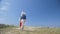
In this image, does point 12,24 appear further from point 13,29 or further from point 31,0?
point 31,0

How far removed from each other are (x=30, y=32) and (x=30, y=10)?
0.31 metres

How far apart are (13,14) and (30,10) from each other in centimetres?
25

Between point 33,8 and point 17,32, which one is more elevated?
point 33,8

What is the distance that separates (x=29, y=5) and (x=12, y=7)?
0.81 ft

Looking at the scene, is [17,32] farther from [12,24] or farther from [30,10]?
[30,10]

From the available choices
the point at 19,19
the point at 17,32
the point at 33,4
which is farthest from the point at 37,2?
the point at 17,32

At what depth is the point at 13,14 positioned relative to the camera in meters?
2.64

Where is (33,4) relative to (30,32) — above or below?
above

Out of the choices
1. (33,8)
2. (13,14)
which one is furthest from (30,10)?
(13,14)

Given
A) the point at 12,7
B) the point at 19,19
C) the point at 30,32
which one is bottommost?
the point at 30,32

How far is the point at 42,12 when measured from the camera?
261 centimetres

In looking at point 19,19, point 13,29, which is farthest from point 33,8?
point 13,29

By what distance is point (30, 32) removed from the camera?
8.45 ft

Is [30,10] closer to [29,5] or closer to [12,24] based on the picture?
[29,5]
